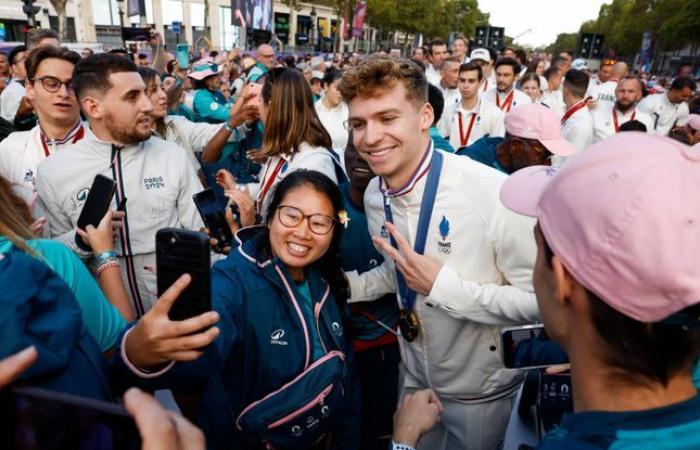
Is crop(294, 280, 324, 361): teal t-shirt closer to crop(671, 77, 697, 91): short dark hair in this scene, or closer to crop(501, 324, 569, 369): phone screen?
crop(501, 324, 569, 369): phone screen

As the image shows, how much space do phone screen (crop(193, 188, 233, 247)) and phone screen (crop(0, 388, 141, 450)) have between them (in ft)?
7.38

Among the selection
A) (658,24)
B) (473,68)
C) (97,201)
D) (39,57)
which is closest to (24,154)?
(39,57)

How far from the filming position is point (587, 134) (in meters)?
6.62

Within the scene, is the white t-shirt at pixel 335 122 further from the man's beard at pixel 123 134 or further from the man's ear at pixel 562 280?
the man's ear at pixel 562 280

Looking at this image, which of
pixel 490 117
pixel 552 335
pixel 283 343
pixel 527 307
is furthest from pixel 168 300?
pixel 490 117

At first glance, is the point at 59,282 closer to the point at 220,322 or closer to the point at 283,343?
the point at 220,322

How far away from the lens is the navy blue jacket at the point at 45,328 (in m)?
0.93

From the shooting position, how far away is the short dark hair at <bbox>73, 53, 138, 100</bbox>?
9.69 ft

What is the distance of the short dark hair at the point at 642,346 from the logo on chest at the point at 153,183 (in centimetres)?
271

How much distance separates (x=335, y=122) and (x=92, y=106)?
14.4 ft

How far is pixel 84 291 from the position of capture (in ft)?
5.45

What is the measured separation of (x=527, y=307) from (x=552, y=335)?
0.85 metres

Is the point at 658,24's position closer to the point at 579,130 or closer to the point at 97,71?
the point at 579,130

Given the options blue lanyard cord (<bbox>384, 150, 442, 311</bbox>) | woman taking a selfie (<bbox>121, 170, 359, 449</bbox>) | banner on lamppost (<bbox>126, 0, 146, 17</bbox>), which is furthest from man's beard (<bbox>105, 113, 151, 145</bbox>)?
banner on lamppost (<bbox>126, 0, 146, 17</bbox>)
